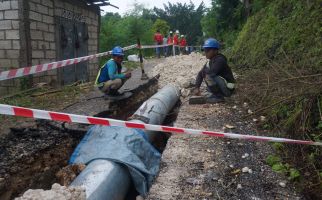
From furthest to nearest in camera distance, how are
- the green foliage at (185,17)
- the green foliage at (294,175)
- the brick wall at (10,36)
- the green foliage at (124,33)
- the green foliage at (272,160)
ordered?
the green foliage at (185,17) → the green foliage at (124,33) → the brick wall at (10,36) → the green foliage at (272,160) → the green foliage at (294,175)

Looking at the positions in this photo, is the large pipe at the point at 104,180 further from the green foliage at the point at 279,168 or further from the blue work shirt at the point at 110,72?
the blue work shirt at the point at 110,72

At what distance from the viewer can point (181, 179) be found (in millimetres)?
3408

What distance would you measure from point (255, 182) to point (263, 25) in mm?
6377

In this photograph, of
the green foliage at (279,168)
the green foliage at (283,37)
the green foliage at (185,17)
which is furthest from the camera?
the green foliage at (185,17)

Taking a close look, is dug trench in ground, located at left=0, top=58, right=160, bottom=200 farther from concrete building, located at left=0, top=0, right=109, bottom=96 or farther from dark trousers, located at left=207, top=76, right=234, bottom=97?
concrete building, located at left=0, top=0, right=109, bottom=96

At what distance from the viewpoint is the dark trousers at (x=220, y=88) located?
20.7ft

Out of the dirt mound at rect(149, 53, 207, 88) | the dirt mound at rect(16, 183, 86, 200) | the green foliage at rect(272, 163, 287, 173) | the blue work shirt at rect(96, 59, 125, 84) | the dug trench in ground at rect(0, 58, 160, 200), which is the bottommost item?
the dug trench in ground at rect(0, 58, 160, 200)

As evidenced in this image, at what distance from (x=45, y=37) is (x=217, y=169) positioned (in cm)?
719

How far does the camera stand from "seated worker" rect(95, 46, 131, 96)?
6.73 m

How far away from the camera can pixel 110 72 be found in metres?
6.73

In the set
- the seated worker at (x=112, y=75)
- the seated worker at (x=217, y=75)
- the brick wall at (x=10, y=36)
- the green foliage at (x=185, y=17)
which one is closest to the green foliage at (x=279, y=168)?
the seated worker at (x=217, y=75)

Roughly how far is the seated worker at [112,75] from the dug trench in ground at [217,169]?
2.12 metres

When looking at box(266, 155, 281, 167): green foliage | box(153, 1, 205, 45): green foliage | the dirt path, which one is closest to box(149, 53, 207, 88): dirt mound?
the dirt path

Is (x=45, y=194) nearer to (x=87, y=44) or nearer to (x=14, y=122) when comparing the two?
(x=14, y=122)
